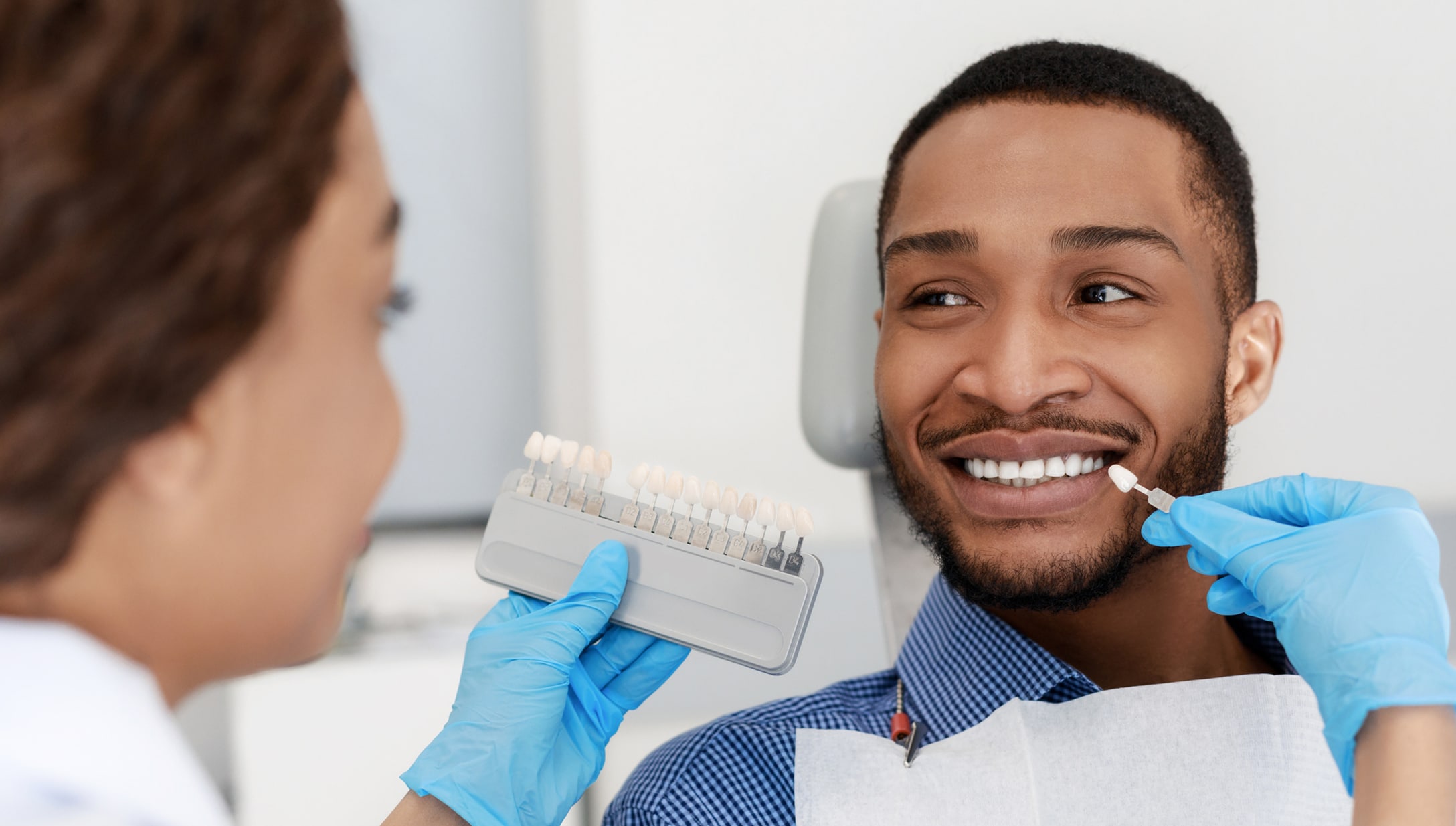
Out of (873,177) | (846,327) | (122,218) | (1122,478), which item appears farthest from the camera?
(873,177)

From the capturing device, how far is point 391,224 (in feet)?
2.12

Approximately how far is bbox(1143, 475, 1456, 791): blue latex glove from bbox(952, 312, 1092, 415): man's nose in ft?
0.51

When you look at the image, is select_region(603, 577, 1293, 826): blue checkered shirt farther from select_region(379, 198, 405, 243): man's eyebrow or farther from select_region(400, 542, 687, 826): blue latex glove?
select_region(379, 198, 405, 243): man's eyebrow

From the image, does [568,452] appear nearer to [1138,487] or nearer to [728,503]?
[728,503]

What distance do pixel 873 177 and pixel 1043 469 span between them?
0.72 m

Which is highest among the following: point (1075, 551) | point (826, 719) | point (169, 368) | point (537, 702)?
point (169, 368)

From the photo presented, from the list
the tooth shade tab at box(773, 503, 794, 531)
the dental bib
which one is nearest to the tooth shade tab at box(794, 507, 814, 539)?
the tooth shade tab at box(773, 503, 794, 531)

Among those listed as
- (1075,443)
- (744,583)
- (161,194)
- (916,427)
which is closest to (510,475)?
(744,583)

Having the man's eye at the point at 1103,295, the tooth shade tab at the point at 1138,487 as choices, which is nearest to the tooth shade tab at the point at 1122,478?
the tooth shade tab at the point at 1138,487

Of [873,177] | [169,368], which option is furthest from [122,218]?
[873,177]

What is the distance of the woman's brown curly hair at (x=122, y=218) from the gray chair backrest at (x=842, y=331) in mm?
927

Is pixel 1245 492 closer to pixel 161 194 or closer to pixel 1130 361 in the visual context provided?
pixel 1130 361

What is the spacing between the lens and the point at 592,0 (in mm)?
1642

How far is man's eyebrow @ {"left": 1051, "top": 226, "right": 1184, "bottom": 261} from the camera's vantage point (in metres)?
1.12
